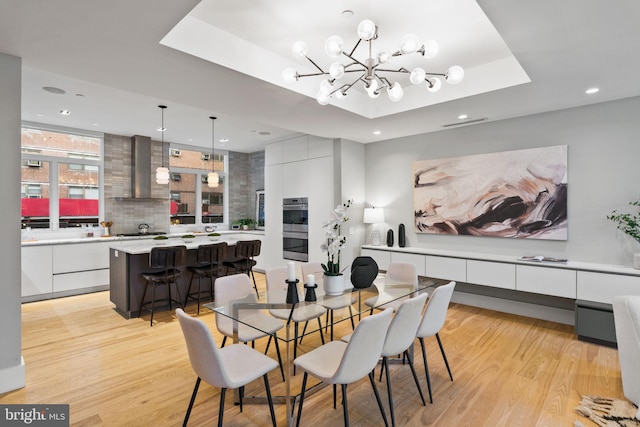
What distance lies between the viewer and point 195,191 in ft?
25.3

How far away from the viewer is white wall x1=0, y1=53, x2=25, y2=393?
248 centimetres

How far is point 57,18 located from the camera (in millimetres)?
2025

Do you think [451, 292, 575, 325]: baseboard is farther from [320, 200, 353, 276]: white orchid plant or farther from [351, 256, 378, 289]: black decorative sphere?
[320, 200, 353, 276]: white orchid plant

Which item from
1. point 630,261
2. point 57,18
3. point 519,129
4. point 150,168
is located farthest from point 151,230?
point 630,261

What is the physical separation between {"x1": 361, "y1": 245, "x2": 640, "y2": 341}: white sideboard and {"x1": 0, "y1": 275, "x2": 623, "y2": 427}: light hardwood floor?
287mm

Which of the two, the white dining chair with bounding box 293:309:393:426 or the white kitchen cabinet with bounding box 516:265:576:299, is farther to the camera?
the white kitchen cabinet with bounding box 516:265:576:299

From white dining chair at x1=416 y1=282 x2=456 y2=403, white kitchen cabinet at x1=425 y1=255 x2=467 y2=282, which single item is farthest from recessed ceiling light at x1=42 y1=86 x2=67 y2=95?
white kitchen cabinet at x1=425 y1=255 x2=467 y2=282

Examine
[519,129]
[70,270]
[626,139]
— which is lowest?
[70,270]

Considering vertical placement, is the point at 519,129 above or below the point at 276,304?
above

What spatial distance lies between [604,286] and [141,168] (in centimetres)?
743

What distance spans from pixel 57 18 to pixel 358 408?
325cm

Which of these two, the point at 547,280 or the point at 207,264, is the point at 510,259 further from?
the point at 207,264

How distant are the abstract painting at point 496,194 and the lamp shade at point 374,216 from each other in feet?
1.86

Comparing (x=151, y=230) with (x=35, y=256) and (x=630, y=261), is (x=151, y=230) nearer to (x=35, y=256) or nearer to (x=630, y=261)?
(x=35, y=256)
